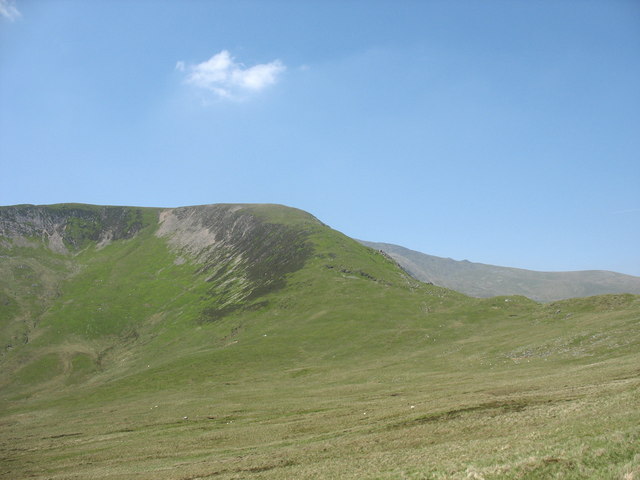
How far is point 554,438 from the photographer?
25031 mm

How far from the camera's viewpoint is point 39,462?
4644 cm

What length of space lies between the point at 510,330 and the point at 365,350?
34.5 m

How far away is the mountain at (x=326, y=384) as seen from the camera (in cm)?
2833

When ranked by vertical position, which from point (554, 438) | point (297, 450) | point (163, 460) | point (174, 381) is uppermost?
point (554, 438)

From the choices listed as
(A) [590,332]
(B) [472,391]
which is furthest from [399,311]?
(B) [472,391]

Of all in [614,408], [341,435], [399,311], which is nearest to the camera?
[614,408]

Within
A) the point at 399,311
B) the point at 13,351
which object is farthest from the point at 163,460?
the point at 13,351

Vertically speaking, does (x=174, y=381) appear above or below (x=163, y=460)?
below

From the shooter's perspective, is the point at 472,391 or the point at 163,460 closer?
the point at 163,460

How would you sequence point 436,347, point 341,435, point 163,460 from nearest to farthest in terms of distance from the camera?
point 341,435 < point 163,460 < point 436,347

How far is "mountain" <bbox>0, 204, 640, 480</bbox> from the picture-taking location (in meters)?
28.3

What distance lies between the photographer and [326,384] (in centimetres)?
7744

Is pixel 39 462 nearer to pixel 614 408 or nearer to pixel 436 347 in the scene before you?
pixel 614 408

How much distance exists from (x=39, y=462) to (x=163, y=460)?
1753cm
